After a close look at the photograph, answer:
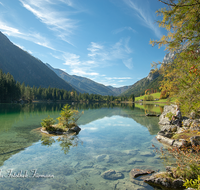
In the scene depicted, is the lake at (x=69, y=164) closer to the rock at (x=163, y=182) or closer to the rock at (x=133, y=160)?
the rock at (x=133, y=160)

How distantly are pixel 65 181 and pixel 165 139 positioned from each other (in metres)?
15.2

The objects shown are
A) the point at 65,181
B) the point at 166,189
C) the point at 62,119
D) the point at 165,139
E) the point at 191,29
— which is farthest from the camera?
the point at 62,119

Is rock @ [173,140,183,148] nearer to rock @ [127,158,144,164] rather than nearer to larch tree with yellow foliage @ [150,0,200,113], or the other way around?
rock @ [127,158,144,164]

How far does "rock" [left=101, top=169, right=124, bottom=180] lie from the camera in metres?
9.91

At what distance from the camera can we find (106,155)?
14133 millimetres

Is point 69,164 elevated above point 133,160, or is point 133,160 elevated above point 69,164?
point 133,160

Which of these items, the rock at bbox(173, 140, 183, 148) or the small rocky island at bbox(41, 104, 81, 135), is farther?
the small rocky island at bbox(41, 104, 81, 135)

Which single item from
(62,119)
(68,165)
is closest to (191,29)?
(68,165)

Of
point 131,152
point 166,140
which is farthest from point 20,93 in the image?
point 166,140

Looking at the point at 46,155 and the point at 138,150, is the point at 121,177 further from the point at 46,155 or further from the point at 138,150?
the point at 46,155

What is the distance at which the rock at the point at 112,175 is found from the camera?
9.91 metres

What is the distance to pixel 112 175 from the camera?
1018 centimetres

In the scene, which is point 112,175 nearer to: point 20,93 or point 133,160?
point 133,160

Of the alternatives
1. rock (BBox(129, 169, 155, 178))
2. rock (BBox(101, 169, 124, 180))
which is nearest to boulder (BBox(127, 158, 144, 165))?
rock (BBox(129, 169, 155, 178))
